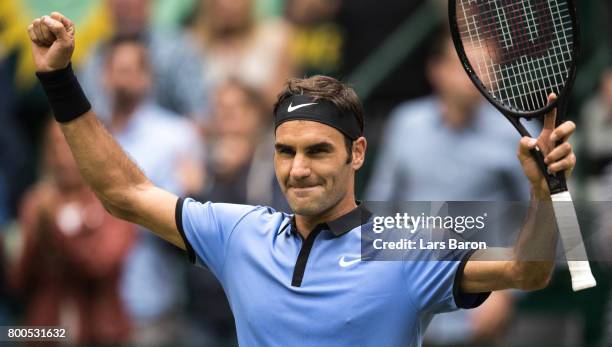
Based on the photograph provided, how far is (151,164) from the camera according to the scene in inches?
348

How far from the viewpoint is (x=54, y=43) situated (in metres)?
4.54

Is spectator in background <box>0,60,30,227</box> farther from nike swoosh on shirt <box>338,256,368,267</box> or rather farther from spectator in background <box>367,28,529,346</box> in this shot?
nike swoosh on shirt <box>338,256,368,267</box>

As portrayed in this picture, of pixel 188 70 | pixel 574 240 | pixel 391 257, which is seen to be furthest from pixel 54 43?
pixel 188 70

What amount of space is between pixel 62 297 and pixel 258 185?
5.62 feet

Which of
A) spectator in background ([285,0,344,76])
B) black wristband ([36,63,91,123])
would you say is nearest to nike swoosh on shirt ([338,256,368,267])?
black wristband ([36,63,91,123])

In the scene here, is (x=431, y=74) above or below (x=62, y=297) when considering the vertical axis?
above

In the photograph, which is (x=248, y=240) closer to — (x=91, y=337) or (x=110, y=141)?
(x=110, y=141)

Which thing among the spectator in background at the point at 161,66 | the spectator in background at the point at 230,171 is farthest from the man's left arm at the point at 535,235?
the spectator in background at the point at 161,66

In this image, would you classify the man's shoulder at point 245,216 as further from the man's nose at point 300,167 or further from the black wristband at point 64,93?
the black wristband at point 64,93

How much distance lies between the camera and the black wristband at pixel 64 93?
4.62 m

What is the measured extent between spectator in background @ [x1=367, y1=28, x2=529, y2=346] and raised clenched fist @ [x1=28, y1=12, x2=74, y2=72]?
4.11 meters

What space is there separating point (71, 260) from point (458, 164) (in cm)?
291

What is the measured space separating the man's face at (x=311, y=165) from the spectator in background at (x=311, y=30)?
4.61 meters

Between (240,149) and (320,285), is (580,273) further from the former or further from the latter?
(240,149)
